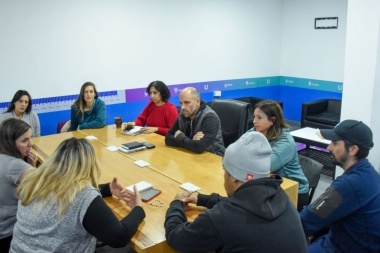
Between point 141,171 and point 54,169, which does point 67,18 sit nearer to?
point 141,171

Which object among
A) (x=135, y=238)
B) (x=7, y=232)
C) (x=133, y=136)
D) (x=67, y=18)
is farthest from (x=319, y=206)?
(x=67, y=18)

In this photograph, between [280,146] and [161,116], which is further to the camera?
[161,116]

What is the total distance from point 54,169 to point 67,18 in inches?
141

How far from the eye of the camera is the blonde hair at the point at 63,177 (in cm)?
162

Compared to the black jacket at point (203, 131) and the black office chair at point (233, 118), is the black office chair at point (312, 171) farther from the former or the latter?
the black office chair at point (233, 118)

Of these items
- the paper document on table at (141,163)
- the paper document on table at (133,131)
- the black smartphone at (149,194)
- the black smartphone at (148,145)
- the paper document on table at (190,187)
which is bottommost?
the paper document on table at (190,187)

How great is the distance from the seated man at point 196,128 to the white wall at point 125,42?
2.19 meters

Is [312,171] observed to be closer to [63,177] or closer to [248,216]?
[248,216]

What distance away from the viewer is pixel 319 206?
6.56 ft

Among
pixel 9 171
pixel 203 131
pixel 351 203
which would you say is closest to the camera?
pixel 351 203

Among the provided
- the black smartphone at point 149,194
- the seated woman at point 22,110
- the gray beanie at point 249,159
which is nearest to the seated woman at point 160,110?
the seated woman at point 22,110

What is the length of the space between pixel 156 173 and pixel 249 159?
4.39 feet

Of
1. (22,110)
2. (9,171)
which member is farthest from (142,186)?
(22,110)

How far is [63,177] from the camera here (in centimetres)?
167
